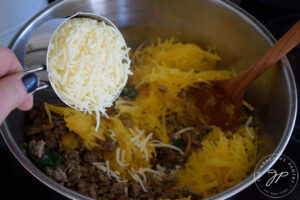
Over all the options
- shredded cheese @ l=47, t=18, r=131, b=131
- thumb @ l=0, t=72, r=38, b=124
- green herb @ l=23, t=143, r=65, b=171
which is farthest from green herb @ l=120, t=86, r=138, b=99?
thumb @ l=0, t=72, r=38, b=124

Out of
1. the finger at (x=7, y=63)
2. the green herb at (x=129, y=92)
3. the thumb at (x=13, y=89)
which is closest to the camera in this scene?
the thumb at (x=13, y=89)

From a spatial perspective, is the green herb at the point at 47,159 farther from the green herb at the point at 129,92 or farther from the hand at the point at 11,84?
the green herb at the point at 129,92

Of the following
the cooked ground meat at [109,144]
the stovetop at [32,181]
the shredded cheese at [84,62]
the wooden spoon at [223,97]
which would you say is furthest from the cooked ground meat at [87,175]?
the wooden spoon at [223,97]

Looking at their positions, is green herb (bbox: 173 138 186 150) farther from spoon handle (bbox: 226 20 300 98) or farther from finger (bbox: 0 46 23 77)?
finger (bbox: 0 46 23 77)

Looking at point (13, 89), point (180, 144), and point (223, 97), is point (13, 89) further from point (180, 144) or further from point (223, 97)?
point (223, 97)

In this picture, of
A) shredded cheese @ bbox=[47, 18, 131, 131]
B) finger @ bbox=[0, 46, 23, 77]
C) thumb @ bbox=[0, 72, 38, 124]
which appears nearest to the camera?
thumb @ bbox=[0, 72, 38, 124]

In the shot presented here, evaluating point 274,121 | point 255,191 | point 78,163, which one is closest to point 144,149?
point 78,163

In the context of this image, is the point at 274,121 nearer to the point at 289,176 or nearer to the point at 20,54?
the point at 289,176
